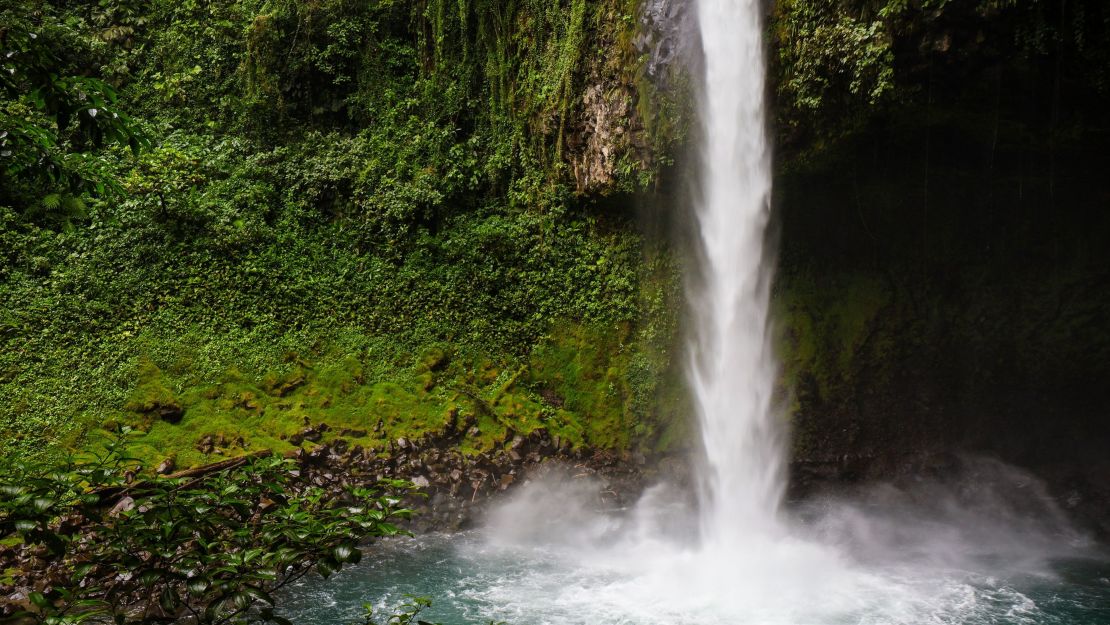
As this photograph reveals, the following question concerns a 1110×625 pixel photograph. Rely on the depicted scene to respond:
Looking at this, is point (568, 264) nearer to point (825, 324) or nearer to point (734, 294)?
point (734, 294)

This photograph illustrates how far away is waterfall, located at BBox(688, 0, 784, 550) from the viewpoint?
8.70 meters

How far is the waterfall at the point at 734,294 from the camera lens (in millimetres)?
8703

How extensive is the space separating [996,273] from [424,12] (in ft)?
33.9

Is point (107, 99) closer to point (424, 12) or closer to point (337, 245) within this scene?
point (337, 245)

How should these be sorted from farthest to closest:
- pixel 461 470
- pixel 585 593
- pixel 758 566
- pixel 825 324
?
pixel 825 324, pixel 461 470, pixel 758 566, pixel 585 593

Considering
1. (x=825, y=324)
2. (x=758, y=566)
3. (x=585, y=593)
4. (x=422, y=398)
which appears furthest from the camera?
(x=825, y=324)

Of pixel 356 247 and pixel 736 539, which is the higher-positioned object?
pixel 356 247

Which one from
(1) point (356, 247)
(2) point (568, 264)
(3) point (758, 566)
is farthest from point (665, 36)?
(3) point (758, 566)

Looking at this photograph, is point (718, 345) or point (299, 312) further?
point (299, 312)

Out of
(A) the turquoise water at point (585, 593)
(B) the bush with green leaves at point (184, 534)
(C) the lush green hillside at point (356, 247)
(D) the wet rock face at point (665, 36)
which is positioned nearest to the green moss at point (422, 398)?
(C) the lush green hillside at point (356, 247)

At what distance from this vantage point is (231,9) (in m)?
13.4

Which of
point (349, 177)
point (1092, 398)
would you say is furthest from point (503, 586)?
point (1092, 398)

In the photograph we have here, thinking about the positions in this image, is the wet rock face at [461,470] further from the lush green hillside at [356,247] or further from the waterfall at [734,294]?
the waterfall at [734,294]

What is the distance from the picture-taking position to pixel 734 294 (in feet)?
31.0
